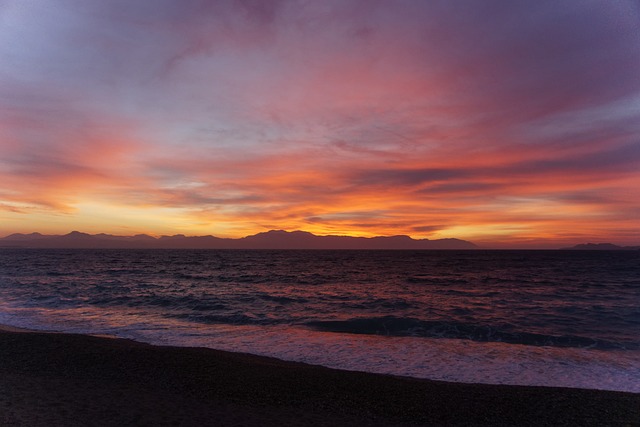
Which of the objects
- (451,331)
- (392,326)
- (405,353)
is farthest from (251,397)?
(451,331)

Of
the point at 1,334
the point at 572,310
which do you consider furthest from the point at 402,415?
the point at 572,310

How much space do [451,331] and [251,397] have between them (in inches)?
523

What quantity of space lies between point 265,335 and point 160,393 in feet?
29.4

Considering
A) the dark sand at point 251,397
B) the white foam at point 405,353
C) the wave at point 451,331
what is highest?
the dark sand at point 251,397

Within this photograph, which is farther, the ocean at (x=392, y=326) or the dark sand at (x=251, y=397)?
the ocean at (x=392, y=326)

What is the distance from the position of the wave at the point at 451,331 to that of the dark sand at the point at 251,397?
798 centimetres

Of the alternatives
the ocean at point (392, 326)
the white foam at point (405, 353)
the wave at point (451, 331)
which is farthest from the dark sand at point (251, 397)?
the wave at point (451, 331)

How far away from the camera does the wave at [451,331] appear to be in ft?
58.0

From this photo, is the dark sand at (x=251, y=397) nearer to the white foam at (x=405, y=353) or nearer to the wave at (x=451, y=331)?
the white foam at (x=405, y=353)

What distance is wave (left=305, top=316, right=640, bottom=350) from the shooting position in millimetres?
17664

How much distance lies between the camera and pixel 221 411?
8.33 meters

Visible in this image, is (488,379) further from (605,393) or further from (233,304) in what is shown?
(233,304)

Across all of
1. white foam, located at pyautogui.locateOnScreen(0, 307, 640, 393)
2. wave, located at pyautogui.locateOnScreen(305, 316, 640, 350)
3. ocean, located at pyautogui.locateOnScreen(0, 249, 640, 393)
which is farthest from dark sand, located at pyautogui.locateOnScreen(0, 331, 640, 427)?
wave, located at pyautogui.locateOnScreen(305, 316, 640, 350)

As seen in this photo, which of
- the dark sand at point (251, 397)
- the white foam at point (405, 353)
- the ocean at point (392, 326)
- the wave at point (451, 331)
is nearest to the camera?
the dark sand at point (251, 397)
